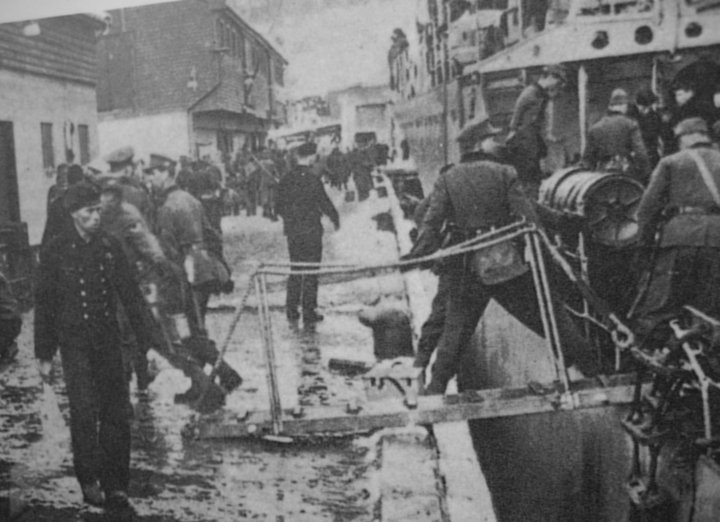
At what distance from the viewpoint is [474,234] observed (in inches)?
95.3

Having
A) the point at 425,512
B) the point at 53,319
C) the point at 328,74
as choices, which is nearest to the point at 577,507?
the point at 425,512

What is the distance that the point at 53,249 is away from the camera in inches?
104

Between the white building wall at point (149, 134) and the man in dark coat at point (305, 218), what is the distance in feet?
1.46

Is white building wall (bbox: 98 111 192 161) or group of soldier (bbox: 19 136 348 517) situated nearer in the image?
group of soldier (bbox: 19 136 348 517)

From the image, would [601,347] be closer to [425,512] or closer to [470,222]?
[470,222]

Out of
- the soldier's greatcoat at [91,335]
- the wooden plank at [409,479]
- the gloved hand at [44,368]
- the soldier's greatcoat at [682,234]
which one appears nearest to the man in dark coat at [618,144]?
the soldier's greatcoat at [682,234]

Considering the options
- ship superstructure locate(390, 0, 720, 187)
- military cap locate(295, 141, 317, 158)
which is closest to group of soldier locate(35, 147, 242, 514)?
military cap locate(295, 141, 317, 158)

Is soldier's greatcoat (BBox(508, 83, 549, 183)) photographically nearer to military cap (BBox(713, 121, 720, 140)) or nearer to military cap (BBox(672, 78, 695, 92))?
military cap (BBox(672, 78, 695, 92))

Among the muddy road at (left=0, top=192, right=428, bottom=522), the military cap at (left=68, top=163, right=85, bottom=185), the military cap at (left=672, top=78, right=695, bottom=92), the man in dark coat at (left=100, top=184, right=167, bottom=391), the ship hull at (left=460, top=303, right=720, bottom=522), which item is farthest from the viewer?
the military cap at (left=68, top=163, right=85, bottom=185)

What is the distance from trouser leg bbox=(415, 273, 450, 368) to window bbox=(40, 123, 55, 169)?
5.23 feet

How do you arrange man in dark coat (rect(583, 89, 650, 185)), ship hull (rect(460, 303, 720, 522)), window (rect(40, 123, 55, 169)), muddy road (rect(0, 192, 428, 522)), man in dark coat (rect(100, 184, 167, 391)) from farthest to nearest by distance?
window (rect(40, 123, 55, 169))
man in dark coat (rect(100, 184, 167, 391))
muddy road (rect(0, 192, 428, 522))
man in dark coat (rect(583, 89, 650, 185))
ship hull (rect(460, 303, 720, 522))

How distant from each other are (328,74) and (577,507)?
166 centimetres

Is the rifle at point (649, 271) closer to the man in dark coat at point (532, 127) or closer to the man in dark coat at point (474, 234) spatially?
the man in dark coat at point (474, 234)

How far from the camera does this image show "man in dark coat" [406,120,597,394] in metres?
2.36
